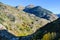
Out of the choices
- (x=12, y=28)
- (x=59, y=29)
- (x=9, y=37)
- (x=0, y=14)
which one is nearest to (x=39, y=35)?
(x=59, y=29)

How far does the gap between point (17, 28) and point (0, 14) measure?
2127cm

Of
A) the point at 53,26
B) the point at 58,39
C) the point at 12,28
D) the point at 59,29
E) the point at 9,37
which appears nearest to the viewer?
the point at 58,39

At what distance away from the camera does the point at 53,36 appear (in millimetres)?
86688

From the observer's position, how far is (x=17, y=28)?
651ft

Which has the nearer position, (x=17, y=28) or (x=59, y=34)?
(x=59, y=34)

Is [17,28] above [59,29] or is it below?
below

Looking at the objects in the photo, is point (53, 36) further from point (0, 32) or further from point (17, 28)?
point (17, 28)

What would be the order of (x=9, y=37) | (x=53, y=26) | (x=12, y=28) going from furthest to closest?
1. (x=12, y=28)
2. (x=9, y=37)
3. (x=53, y=26)

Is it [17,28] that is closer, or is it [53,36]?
[53,36]

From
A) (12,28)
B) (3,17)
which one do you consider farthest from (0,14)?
(12,28)

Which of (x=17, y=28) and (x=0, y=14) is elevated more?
(x=0, y=14)

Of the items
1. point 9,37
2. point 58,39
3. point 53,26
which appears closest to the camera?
point 58,39

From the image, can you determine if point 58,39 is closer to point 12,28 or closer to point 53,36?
point 53,36

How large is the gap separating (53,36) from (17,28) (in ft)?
373
